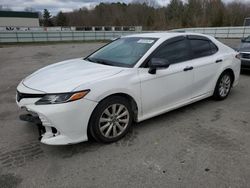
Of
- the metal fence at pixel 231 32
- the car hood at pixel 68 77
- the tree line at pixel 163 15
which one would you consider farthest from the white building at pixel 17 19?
the car hood at pixel 68 77

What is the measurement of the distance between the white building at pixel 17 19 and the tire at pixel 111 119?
2537 inches

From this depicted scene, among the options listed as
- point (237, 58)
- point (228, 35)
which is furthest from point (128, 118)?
point (228, 35)

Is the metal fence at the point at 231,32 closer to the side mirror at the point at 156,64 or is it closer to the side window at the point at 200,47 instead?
the side window at the point at 200,47

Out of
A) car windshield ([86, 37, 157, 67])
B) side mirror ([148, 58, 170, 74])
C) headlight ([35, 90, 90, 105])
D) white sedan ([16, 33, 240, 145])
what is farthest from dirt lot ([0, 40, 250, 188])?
car windshield ([86, 37, 157, 67])

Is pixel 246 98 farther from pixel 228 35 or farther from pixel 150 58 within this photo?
pixel 228 35

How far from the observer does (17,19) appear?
59.3 m

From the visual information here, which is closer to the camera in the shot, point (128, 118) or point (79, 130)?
point (79, 130)

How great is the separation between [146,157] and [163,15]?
67.5 metres

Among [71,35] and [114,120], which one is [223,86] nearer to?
[114,120]

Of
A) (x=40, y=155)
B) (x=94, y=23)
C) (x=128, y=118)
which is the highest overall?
(x=94, y=23)

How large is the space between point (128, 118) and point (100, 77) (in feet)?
2.50

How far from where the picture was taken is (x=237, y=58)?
488cm

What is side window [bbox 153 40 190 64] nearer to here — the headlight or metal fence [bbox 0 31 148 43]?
the headlight

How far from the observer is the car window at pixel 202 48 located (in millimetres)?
4043
